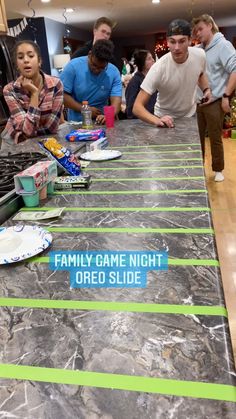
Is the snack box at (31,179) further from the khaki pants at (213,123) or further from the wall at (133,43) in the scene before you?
the wall at (133,43)

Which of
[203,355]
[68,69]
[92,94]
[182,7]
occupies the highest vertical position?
[182,7]

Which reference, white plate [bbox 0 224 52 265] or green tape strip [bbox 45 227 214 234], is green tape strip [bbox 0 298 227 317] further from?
green tape strip [bbox 45 227 214 234]

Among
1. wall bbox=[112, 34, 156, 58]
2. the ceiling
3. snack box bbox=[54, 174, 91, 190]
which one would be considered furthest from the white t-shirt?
wall bbox=[112, 34, 156, 58]

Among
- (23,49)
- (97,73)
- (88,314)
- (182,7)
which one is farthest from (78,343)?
(182,7)

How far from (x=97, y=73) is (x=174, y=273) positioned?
2.26m

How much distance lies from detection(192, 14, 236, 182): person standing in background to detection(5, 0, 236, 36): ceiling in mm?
3272

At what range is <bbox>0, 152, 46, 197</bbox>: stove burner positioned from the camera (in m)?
1.29

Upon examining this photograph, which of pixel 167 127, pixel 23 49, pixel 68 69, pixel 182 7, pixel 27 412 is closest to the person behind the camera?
pixel 27 412

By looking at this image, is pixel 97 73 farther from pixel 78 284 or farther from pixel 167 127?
pixel 78 284

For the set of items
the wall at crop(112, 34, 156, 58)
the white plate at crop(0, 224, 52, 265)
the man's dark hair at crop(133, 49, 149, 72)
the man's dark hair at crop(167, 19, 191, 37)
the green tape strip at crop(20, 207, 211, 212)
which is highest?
the wall at crop(112, 34, 156, 58)

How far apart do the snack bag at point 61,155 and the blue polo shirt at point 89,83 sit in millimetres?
1444

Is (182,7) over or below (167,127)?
over

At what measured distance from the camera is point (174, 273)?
805 mm

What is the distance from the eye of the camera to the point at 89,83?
Result: 275cm
